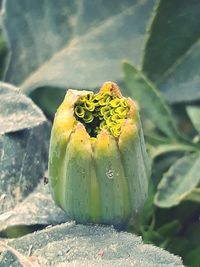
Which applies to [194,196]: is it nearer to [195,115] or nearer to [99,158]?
[195,115]

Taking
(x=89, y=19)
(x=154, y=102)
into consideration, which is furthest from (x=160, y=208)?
(x=89, y=19)

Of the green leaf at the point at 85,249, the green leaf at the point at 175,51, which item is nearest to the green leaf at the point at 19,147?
the green leaf at the point at 85,249

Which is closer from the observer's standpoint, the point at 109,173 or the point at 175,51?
the point at 109,173

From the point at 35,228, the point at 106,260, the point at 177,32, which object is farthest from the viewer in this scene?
the point at 177,32

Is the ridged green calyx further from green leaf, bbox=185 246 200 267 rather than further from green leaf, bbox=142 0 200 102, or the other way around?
green leaf, bbox=142 0 200 102

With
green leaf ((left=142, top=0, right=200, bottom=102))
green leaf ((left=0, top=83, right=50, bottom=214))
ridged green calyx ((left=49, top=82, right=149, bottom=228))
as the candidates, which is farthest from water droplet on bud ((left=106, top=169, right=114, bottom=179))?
green leaf ((left=142, top=0, right=200, bottom=102))

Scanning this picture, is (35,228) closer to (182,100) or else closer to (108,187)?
(108,187)

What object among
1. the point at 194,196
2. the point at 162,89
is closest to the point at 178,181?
the point at 194,196

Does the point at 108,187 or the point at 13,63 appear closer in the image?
the point at 108,187
